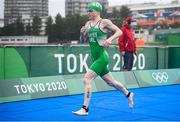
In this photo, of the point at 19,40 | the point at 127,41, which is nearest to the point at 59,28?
the point at 19,40

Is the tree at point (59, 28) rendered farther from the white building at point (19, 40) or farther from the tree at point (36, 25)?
the white building at point (19, 40)

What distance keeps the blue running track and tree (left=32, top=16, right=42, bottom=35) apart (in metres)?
58.9

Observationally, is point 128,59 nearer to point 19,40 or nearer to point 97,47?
point 97,47

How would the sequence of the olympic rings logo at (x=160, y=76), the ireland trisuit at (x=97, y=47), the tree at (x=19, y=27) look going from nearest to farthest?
1. the ireland trisuit at (x=97, y=47)
2. the olympic rings logo at (x=160, y=76)
3. the tree at (x=19, y=27)

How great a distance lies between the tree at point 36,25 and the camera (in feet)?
227

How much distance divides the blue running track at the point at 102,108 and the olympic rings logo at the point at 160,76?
→ 236 cm

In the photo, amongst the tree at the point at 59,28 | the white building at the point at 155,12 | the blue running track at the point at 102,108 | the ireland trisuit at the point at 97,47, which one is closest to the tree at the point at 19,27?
the tree at the point at 59,28

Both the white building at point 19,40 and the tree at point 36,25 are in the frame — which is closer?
the white building at point 19,40

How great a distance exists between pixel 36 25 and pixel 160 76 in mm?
63469

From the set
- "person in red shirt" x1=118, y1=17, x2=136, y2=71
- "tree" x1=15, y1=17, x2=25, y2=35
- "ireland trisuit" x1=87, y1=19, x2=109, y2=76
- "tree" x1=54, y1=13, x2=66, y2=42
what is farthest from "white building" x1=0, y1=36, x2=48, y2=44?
"ireland trisuit" x1=87, y1=19, x2=109, y2=76

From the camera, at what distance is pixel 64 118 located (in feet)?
22.8

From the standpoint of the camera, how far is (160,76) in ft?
44.0

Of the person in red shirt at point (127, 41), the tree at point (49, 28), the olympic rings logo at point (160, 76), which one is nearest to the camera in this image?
the person in red shirt at point (127, 41)

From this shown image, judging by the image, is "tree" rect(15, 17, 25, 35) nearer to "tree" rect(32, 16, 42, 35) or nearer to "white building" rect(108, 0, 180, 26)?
"tree" rect(32, 16, 42, 35)
